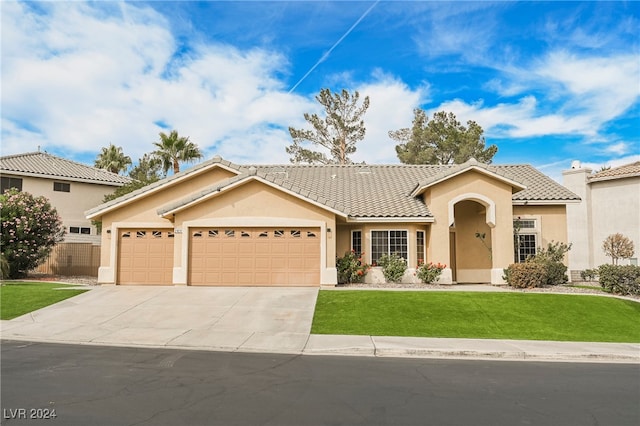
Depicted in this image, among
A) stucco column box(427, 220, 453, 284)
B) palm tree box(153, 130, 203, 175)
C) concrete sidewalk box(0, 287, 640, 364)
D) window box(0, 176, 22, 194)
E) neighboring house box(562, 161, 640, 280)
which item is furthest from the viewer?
palm tree box(153, 130, 203, 175)

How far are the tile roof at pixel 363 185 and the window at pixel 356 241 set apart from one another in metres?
0.99

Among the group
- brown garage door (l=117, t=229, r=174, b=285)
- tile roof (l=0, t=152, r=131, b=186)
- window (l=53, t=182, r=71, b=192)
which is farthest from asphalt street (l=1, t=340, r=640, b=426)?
window (l=53, t=182, r=71, b=192)

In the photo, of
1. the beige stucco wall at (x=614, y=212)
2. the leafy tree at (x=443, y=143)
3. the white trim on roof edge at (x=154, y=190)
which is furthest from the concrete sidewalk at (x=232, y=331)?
the leafy tree at (x=443, y=143)

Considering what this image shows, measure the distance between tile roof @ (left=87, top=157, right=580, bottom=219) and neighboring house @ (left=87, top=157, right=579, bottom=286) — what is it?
0.09 m

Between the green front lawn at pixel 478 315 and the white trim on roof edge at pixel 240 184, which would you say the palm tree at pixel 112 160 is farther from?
the green front lawn at pixel 478 315

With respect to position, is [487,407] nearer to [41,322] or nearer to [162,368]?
[162,368]

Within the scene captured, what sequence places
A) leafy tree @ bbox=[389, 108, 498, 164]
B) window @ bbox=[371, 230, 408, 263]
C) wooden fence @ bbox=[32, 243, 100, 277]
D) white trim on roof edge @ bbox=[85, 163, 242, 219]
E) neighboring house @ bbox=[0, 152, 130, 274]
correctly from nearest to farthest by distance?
white trim on roof edge @ bbox=[85, 163, 242, 219] < window @ bbox=[371, 230, 408, 263] < wooden fence @ bbox=[32, 243, 100, 277] < neighboring house @ bbox=[0, 152, 130, 274] < leafy tree @ bbox=[389, 108, 498, 164]

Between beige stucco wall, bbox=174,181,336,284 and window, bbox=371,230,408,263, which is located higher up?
beige stucco wall, bbox=174,181,336,284

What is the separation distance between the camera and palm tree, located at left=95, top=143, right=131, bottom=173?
147ft

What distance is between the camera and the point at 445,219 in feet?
68.8

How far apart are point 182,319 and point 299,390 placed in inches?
292

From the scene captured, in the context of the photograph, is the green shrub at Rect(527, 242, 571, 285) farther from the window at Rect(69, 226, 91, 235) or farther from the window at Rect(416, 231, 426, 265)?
the window at Rect(69, 226, 91, 235)

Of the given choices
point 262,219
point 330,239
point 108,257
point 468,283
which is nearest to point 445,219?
point 468,283

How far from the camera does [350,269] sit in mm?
20016
